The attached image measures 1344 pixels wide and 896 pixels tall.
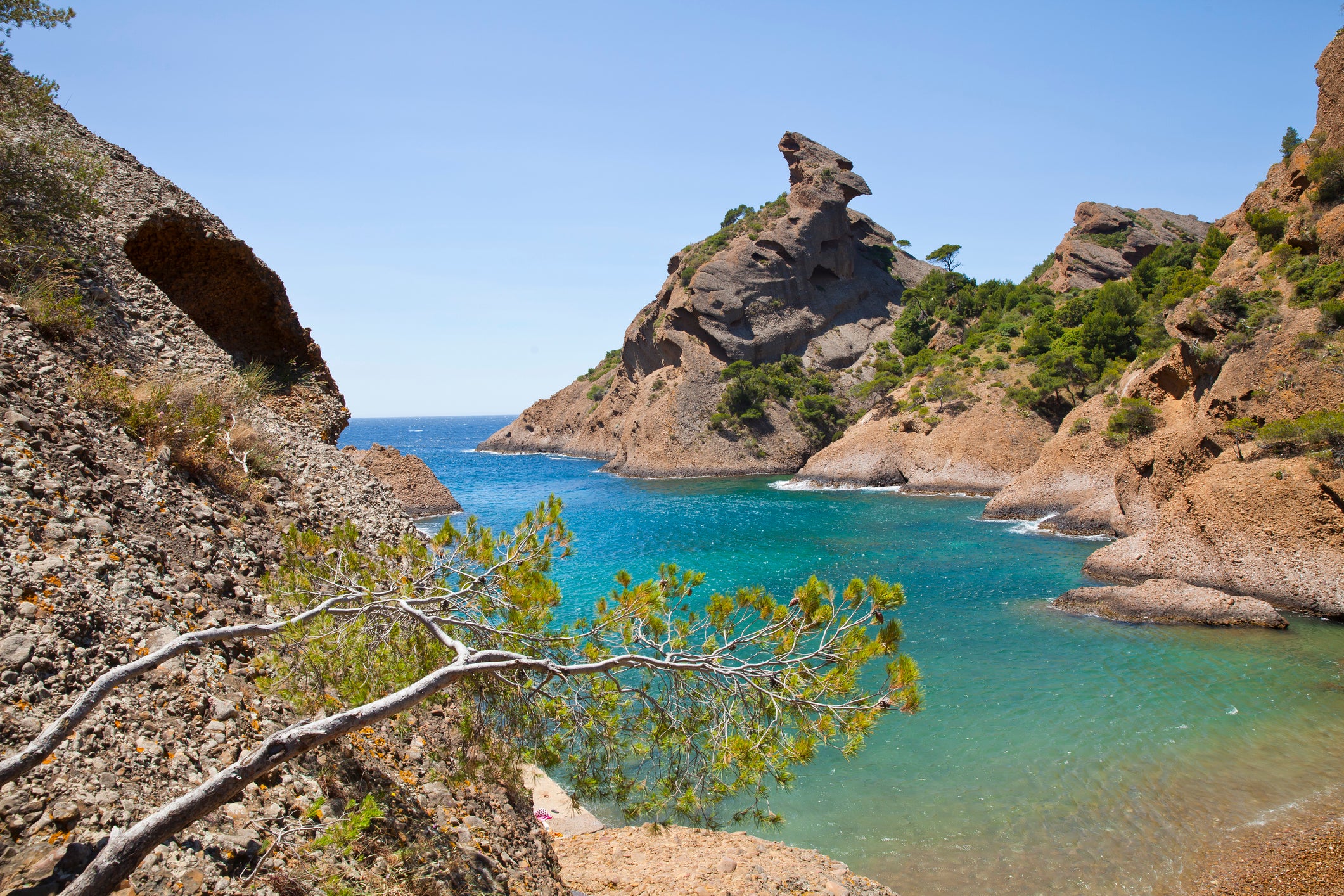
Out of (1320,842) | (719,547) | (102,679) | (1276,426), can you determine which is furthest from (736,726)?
(719,547)

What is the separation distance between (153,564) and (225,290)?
7.49 meters

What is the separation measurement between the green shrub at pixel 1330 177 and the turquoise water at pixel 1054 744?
13.4m

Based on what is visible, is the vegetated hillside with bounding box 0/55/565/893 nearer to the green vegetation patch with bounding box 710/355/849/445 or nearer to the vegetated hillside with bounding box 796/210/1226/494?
the vegetated hillside with bounding box 796/210/1226/494

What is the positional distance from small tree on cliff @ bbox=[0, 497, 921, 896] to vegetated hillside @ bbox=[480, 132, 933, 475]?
2008 inches

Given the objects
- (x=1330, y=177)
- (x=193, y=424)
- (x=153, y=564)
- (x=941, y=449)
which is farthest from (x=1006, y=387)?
(x=153, y=564)

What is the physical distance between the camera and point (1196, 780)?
9812 millimetres

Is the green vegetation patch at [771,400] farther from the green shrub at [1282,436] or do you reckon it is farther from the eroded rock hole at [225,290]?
the eroded rock hole at [225,290]

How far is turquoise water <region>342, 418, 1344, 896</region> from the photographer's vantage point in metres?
8.39

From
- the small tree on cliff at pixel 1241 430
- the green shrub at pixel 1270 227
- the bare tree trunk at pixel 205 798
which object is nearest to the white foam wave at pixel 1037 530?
the small tree on cliff at pixel 1241 430

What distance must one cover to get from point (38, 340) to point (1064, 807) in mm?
12735

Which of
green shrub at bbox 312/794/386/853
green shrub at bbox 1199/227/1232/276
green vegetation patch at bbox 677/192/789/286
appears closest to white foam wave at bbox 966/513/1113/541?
green shrub at bbox 1199/227/1232/276

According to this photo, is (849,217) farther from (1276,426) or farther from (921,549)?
(1276,426)

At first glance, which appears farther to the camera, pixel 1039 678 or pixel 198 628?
pixel 1039 678

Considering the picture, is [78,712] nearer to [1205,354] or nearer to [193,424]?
[193,424]
